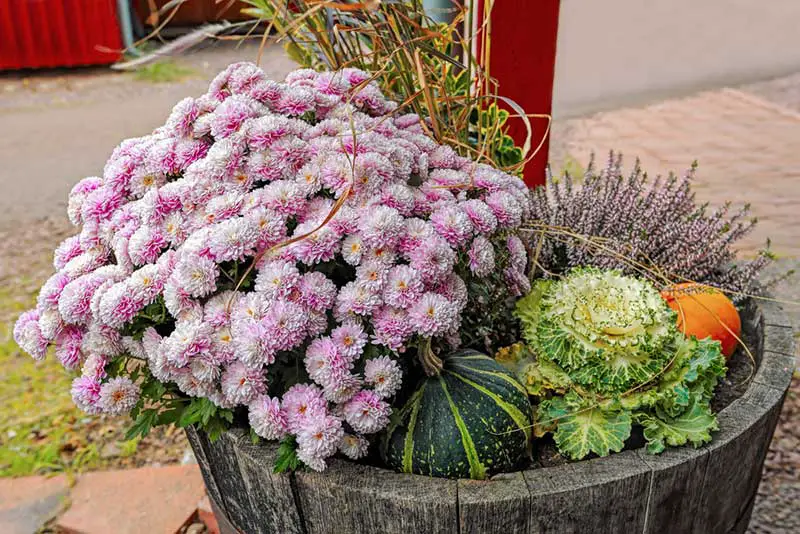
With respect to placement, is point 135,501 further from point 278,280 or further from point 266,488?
point 278,280

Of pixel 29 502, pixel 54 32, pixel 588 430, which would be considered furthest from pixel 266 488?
pixel 54 32

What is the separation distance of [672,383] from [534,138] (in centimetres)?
109

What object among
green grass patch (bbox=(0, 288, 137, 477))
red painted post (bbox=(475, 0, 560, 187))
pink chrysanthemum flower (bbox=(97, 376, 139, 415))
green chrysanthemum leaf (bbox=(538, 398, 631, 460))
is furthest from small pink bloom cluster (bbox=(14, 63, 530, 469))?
green grass patch (bbox=(0, 288, 137, 477))

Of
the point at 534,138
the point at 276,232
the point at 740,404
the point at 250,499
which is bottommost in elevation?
the point at 250,499

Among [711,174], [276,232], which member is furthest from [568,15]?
[276,232]

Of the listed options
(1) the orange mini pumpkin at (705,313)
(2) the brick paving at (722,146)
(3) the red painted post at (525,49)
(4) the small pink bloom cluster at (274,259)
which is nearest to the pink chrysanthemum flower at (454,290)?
(4) the small pink bloom cluster at (274,259)

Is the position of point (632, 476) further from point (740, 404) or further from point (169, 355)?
point (169, 355)

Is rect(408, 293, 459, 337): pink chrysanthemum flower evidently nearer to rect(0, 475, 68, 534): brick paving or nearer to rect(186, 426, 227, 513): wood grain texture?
rect(186, 426, 227, 513): wood grain texture

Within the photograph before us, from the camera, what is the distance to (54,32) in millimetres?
7375

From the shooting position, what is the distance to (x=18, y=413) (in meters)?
2.60

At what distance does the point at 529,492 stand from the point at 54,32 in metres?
7.67

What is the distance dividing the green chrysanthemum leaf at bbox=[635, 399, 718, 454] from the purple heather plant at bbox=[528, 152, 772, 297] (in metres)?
0.42

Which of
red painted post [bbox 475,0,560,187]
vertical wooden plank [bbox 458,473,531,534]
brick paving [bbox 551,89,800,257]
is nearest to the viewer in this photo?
vertical wooden plank [bbox 458,473,531,534]

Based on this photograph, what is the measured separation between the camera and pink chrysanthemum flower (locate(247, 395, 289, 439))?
1.19 meters
